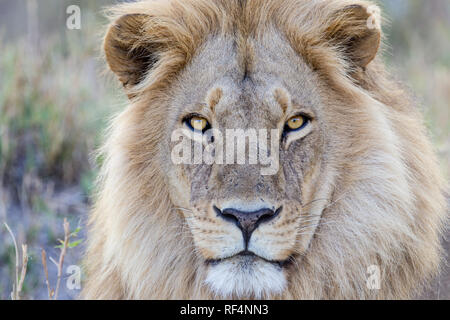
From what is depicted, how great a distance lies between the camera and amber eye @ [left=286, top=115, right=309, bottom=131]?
11.2ft

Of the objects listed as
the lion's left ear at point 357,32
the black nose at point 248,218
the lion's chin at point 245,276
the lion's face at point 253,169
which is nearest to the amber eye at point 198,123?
the lion's face at point 253,169

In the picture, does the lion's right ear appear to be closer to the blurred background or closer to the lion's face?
the lion's face

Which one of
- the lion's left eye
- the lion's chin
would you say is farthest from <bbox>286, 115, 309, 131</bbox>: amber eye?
the lion's chin

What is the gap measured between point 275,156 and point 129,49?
38.6 inches

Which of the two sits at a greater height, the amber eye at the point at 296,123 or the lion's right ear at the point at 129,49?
the lion's right ear at the point at 129,49

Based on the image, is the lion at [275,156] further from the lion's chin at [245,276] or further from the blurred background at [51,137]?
the blurred background at [51,137]

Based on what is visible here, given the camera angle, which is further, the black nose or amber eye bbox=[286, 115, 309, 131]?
amber eye bbox=[286, 115, 309, 131]

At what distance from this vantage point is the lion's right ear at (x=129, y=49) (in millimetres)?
3545

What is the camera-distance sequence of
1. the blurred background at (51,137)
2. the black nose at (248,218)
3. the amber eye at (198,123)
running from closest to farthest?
the black nose at (248,218) → the amber eye at (198,123) → the blurred background at (51,137)

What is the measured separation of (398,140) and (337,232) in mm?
574

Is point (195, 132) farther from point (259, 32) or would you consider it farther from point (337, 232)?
point (337, 232)

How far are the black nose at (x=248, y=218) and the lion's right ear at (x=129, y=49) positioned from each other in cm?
102

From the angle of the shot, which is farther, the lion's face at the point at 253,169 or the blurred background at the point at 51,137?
the blurred background at the point at 51,137

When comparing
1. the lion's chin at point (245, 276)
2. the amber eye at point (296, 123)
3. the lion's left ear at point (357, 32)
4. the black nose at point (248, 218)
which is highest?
the lion's left ear at point (357, 32)
